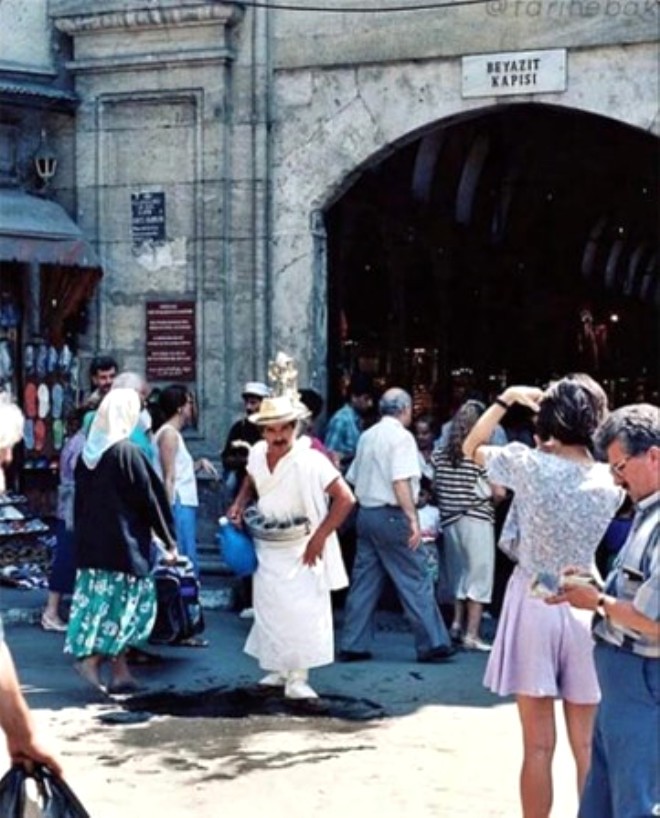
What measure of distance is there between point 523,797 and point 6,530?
8.00 m

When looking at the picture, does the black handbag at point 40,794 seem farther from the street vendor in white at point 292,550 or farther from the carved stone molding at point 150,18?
the carved stone molding at point 150,18

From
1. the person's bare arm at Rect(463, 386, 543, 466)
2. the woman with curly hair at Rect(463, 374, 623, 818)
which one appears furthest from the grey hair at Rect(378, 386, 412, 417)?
the woman with curly hair at Rect(463, 374, 623, 818)

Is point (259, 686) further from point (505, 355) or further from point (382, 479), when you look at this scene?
point (505, 355)

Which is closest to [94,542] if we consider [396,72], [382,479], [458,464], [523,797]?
[382,479]

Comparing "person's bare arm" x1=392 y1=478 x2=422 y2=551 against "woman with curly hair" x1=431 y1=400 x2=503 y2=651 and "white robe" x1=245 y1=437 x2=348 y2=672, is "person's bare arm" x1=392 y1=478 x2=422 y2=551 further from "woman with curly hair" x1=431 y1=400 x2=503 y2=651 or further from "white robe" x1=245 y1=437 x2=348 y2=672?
"white robe" x1=245 y1=437 x2=348 y2=672

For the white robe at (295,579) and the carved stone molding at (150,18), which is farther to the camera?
the carved stone molding at (150,18)

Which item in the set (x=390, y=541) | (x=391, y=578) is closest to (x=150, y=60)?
(x=390, y=541)

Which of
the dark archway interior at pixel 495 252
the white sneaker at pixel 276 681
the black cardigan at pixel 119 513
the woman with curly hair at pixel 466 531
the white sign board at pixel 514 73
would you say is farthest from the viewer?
the dark archway interior at pixel 495 252

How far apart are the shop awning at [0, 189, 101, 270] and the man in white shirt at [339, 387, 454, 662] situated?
3.80 m

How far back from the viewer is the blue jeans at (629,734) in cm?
459

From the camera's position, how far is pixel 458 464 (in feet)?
35.2

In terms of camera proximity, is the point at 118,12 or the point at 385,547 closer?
the point at 385,547

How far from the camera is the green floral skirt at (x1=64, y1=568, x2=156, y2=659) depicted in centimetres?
913

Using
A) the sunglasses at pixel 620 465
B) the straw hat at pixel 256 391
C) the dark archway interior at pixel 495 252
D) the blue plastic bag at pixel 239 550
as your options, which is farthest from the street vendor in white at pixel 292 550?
the dark archway interior at pixel 495 252
